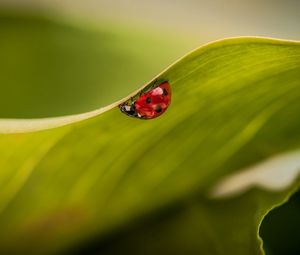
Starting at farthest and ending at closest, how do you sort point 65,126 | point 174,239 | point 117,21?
point 117,21, point 174,239, point 65,126

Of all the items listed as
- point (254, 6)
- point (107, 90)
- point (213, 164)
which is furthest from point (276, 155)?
point (254, 6)

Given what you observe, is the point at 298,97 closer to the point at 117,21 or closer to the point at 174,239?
the point at 174,239

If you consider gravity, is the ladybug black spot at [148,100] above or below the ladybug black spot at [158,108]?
above

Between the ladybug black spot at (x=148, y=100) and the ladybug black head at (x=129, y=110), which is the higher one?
the ladybug black spot at (x=148, y=100)

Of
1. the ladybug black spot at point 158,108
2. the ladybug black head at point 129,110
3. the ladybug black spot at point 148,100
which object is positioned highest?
the ladybug black spot at point 148,100

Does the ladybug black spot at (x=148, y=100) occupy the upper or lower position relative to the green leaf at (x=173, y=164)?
upper

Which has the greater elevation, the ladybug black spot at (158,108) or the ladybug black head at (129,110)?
the ladybug black spot at (158,108)

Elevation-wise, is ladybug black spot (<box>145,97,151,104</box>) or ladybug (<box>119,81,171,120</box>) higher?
ladybug black spot (<box>145,97,151,104</box>)
